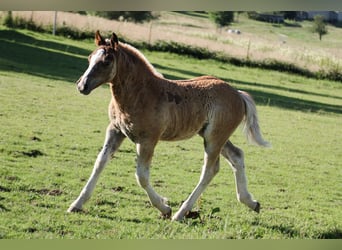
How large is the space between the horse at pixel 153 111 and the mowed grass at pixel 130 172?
1.04ft

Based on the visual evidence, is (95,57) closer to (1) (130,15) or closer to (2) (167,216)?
(2) (167,216)

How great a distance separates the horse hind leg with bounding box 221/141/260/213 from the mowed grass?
13 centimetres

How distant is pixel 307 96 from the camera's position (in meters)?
16.5

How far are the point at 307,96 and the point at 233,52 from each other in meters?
2.17

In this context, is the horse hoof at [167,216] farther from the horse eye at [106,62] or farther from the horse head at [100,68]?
the horse eye at [106,62]

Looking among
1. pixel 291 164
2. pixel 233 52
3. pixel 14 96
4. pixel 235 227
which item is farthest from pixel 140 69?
pixel 233 52

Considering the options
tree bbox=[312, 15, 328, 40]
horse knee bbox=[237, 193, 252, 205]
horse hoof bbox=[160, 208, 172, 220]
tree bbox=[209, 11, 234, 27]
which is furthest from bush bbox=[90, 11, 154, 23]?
horse hoof bbox=[160, 208, 172, 220]

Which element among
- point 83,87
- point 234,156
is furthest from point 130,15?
point 83,87

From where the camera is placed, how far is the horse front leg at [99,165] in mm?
5457

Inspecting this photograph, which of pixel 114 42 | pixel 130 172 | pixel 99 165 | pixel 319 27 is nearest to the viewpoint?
pixel 114 42

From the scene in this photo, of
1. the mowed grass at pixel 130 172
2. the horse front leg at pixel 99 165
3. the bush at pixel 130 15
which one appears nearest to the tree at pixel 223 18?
the mowed grass at pixel 130 172

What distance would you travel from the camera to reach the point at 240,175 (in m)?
5.99

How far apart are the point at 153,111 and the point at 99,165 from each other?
0.65m
